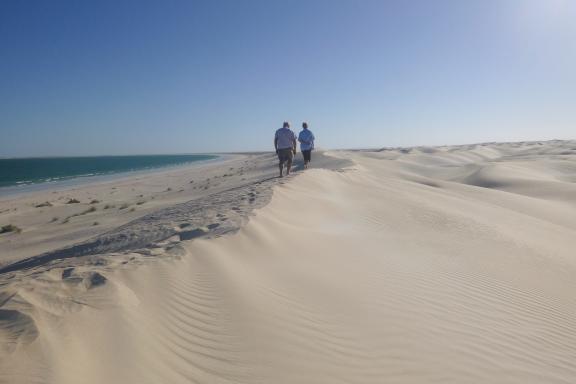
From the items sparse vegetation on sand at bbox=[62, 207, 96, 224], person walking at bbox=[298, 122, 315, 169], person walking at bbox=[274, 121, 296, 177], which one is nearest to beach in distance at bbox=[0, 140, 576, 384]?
person walking at bbox=[274, 121, 296, 177]

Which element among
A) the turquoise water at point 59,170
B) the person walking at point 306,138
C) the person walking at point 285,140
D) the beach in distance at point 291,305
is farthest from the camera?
the turquoise water at point 59,170

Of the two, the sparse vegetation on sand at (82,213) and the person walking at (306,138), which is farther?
the person walking at (306,138)

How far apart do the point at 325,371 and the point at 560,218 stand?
10980 millimetres

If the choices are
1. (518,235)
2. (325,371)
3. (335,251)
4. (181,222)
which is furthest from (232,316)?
(518,235)

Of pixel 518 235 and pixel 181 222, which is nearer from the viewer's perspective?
pixel 181 222

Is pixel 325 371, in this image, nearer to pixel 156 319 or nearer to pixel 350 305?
pixel 350 305

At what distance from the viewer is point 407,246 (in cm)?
573

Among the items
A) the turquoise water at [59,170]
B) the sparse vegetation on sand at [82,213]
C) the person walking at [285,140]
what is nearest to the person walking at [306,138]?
the person walking at [285,140]

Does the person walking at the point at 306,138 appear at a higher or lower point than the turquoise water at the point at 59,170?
higher

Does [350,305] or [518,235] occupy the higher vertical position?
[350,305]

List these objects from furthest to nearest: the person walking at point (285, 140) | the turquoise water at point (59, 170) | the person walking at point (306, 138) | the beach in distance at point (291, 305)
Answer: the turquoise water at point (59, 170) → the person walking at point (306, 138) → the person walking at point (285, 140) → the beach in distance at point (291, 305)

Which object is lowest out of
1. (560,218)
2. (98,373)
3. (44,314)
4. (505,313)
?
(560,218)

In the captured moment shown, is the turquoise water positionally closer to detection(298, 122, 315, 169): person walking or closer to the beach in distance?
detection(298, 122, 315, 169): person walking

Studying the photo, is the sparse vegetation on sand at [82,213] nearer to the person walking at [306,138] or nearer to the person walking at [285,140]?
the person walking at [285,140]
